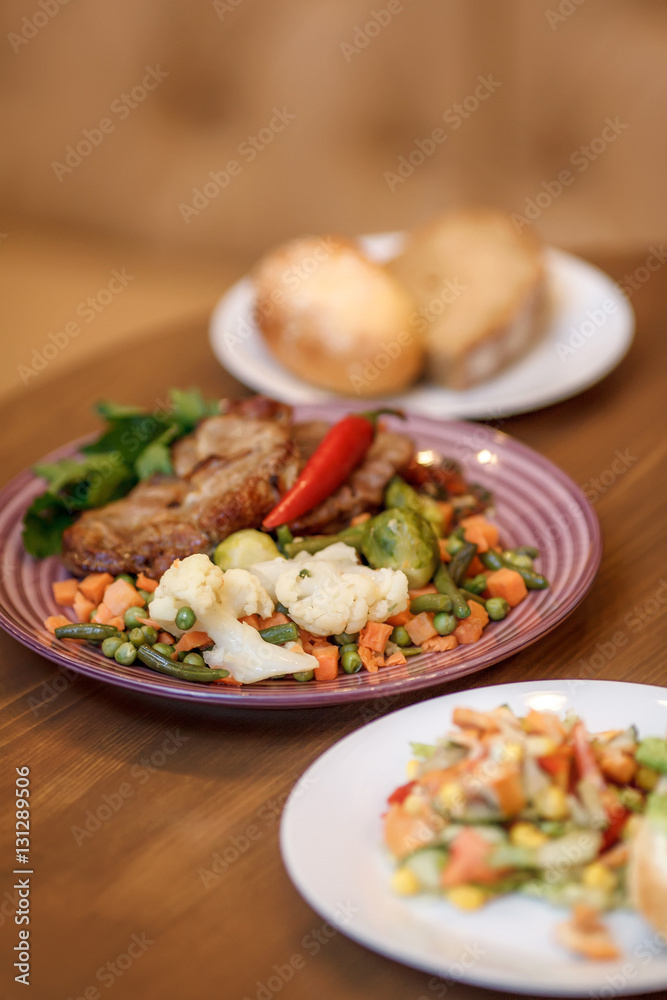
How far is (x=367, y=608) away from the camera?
2959 mm

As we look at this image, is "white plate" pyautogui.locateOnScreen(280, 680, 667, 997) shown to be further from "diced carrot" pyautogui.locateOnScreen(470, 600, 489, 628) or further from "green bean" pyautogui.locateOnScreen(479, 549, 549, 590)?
"green bean" pyautogui.locateOnScreen(479, 549, 549, 590)

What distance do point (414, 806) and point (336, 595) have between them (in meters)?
0.84

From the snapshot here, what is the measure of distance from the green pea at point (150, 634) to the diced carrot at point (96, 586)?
31cm

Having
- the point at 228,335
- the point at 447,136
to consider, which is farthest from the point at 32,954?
the point at 447,136

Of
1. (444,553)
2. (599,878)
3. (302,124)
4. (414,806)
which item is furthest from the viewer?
(302,124)

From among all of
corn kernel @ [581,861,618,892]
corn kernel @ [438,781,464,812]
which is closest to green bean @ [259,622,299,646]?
corn kernel @ [438,781,464,812]

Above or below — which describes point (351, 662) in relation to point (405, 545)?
below

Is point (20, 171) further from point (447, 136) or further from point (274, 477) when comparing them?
point (274, 477)

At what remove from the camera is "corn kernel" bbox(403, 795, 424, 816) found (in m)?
2.19

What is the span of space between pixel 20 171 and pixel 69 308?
2400 mm

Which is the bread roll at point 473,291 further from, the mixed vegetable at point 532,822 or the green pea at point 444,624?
the mixed vegetable at point 532,822

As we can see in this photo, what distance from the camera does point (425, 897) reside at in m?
2.10

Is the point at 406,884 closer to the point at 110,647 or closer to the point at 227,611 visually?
the point at 227,611

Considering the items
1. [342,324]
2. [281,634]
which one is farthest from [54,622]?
[342,324]
